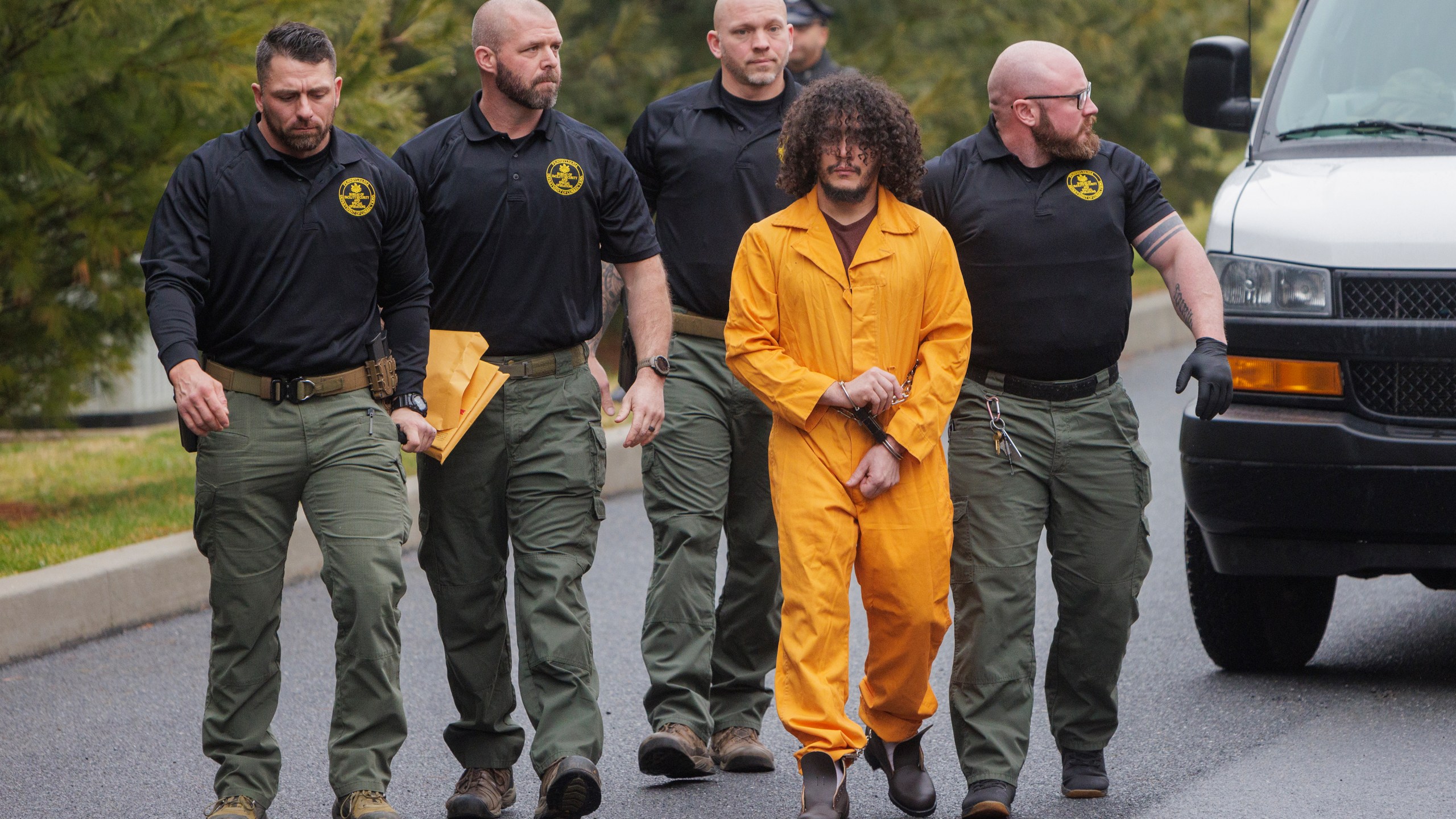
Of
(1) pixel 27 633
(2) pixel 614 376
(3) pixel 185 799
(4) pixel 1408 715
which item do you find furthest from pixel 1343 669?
(2) pixel 614 376

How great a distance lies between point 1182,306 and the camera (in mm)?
5039

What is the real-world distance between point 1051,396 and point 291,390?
198 cm

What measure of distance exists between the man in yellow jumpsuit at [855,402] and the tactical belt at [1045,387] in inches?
10.4

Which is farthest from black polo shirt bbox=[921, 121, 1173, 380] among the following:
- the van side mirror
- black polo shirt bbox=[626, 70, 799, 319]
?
the van side mirror

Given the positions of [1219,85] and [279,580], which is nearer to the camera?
[279,580]

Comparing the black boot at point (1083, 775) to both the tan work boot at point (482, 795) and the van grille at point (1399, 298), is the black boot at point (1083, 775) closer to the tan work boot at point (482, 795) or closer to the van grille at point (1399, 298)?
the tan work boot at point (482, 795)

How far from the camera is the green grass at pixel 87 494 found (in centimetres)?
772

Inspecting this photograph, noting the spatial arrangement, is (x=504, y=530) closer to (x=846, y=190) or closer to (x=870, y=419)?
(x=870, y=419)

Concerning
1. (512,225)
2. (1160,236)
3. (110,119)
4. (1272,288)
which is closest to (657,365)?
(512,225)

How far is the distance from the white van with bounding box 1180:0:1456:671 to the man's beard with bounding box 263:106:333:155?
2.81 meters

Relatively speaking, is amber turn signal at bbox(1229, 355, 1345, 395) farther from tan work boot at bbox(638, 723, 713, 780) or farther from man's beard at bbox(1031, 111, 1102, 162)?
tan work boot at bbox(638, 723, 713, 780)

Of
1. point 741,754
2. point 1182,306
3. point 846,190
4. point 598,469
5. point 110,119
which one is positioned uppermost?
point 846,190

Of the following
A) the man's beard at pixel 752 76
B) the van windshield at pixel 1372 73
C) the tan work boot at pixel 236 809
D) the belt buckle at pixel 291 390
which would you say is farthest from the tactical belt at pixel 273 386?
the van windshield at pixel 1372 73

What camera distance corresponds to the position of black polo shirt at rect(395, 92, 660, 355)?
16.7 feet
